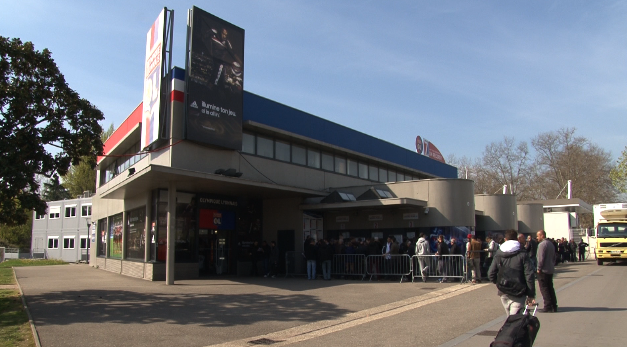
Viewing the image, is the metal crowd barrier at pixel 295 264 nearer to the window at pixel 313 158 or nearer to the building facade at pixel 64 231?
the window at pixel 313 158

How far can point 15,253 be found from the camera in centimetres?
5794

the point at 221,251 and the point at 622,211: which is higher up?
the point at 622,211

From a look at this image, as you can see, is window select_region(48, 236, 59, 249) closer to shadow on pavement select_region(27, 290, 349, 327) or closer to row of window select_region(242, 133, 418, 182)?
row of window select_region(242, 133, 418, 182)

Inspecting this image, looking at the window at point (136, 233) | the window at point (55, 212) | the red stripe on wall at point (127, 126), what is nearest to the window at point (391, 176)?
the window at point (136, 233)

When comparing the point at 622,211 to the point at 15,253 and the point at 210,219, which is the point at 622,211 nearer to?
the point at 210,219

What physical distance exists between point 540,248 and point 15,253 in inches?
2462

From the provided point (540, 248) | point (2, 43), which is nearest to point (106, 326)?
point (2, 43)

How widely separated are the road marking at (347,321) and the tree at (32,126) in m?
7.77

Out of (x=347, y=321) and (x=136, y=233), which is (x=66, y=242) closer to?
(x=136, y=233)

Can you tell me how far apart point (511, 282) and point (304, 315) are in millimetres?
5117

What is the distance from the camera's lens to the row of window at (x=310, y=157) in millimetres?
21141

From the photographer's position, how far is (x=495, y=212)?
95.5 feet

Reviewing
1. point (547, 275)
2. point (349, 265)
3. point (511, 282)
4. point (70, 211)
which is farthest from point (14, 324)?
point (70, 211)

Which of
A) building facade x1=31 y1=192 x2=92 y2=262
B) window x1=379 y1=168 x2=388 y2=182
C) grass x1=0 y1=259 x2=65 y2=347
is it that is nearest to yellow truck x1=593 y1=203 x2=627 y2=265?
window x1=379 y1=168 x2=388 y2=182
